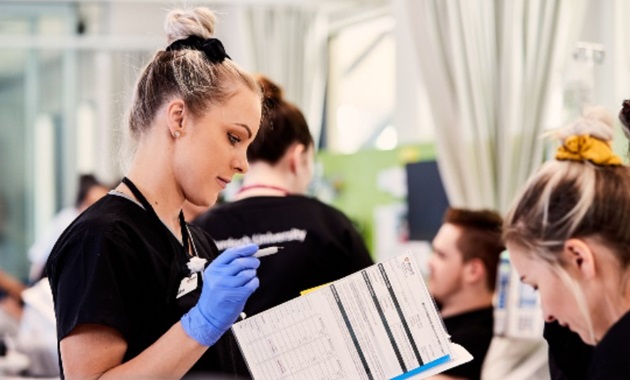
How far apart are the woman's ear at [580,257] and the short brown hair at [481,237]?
156 centimetres

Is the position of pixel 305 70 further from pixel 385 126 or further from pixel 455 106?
pixel 455 106

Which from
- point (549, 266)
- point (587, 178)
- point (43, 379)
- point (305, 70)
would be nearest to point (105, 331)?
point (549, 266)

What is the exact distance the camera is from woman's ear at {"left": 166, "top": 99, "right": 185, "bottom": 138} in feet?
5.47

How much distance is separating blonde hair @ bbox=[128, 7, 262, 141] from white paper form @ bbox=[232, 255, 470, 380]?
38 cm

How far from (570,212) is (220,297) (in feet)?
2.01

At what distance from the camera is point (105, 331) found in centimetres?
155

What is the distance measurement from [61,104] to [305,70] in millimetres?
2542

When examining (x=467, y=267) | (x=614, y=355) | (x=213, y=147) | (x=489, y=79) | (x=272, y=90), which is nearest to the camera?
(x=614, y=355)

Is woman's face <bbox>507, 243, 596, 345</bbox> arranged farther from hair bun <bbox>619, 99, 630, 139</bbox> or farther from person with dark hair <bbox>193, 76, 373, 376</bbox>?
person with dark hair <bbox>193, 76, 373, 376</bbox>

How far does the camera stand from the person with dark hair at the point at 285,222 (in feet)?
8.30

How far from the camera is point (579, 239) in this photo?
167 centimetres

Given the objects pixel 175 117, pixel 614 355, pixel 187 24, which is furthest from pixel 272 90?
pixel 614 355

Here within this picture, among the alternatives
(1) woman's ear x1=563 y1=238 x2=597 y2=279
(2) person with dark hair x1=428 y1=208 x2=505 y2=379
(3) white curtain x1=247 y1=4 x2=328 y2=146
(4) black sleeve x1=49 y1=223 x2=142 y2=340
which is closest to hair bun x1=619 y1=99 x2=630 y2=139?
(1) woman's ear x1=563 y1=238 x2=597 y2=279

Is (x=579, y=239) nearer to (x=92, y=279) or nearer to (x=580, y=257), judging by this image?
(x=580, y=257)
